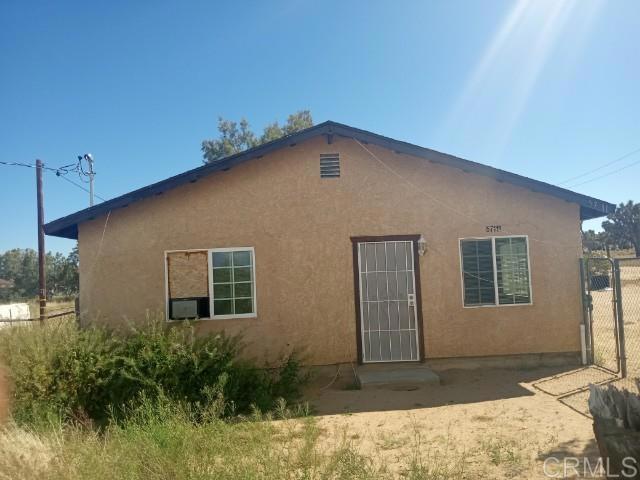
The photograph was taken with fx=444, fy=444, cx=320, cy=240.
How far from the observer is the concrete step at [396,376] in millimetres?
7148

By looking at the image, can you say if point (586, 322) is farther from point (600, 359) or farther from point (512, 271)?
point (512, 271)

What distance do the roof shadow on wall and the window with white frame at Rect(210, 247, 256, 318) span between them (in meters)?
1.87

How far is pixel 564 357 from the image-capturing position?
805 cm

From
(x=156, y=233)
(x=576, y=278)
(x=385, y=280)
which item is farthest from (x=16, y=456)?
(x=576, y=278)

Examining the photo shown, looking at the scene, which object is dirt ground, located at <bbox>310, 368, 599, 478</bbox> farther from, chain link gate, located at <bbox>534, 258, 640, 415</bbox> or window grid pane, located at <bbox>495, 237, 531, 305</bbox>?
window grid pane, located at <bbox>495, 237, 531, 305</bbox>

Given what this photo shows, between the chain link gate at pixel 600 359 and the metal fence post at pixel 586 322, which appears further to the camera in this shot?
the metal fence post at pixel 586 322

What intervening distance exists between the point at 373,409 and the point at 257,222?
3.78 meters

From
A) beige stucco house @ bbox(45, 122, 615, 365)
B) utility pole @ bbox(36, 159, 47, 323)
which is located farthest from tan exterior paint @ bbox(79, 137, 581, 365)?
utility pole @ bbox(36, 159, 47, 323)

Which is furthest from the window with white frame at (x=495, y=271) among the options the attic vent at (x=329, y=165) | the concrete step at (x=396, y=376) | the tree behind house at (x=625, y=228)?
the tree behind house at (x=625, y=228)

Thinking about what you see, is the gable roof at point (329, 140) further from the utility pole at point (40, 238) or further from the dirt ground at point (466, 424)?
the utility pole at point (40, 238)

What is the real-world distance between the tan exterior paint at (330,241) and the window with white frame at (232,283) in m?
0.16

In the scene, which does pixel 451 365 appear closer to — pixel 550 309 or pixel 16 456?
pixel 550 309

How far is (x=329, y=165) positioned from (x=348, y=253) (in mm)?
1669

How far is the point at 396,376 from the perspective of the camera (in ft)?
24.2
